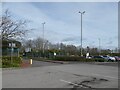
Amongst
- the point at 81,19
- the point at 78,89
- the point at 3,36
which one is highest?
the point at 81,19

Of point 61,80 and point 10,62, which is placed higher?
point 10,62

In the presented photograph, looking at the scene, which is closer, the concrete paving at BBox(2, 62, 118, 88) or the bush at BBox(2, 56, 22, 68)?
the concrete paving at BBox(2, 62, 118, 88)

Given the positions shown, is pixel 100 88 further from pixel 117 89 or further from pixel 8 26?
pixel 8 26

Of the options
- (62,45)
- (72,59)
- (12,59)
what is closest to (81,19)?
(72,59)

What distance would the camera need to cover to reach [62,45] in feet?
463

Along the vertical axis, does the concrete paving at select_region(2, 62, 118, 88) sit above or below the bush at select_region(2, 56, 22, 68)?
below

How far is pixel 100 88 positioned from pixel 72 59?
48.6m

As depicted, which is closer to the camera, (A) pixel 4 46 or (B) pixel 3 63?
(B) pixel 3 63

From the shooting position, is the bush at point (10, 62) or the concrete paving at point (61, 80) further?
the bush at point (10, 62)

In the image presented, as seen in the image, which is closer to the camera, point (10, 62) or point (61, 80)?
point (61, 80)

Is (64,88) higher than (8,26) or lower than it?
lower

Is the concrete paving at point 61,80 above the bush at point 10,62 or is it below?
below

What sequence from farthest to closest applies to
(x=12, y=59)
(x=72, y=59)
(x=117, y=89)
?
(x=72, y=59) < (x=12, y=59) < (x=117, y=89)

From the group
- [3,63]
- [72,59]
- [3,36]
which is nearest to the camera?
[3,63]
